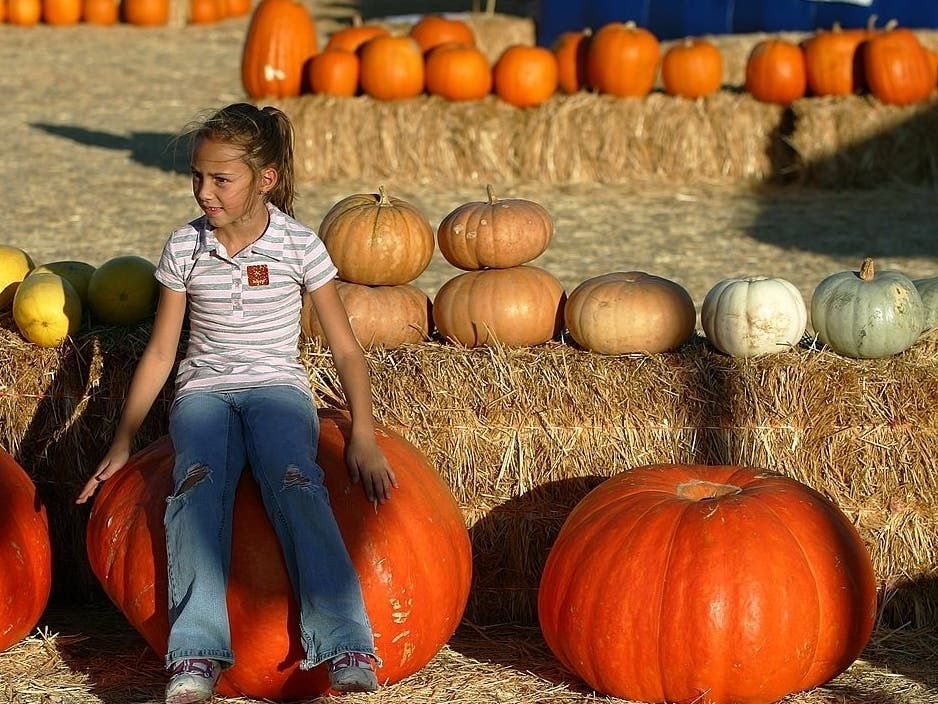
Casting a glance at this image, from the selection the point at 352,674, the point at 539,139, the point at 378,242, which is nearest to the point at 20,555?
the point at 352,674

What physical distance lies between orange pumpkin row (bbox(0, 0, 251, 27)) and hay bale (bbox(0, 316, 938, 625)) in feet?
59.5

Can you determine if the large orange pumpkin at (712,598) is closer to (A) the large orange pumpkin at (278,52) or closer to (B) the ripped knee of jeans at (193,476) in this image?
(B) the ripped knee of jeans at (193,476)

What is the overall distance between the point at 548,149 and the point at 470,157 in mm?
631

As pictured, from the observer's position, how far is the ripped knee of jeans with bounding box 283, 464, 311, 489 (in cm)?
367

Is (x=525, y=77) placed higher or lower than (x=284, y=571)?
higher

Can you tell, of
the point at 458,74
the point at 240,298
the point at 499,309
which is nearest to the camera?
the point at 240,298

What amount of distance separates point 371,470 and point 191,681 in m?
0.76

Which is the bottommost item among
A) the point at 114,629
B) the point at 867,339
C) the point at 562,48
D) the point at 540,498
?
the point at 114,629

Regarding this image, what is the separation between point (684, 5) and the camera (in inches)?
543

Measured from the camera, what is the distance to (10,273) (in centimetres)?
482

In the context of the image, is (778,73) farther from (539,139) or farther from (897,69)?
(539,139)

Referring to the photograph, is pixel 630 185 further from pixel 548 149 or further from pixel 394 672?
pixel 394 672

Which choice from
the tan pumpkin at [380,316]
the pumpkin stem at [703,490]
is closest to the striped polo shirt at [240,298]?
the tan pumpkin at [380,316]

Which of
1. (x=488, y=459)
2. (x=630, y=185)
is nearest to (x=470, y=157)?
(x=630, y=185)
